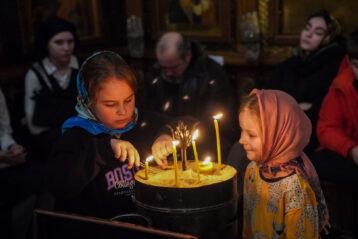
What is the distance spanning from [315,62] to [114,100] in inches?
109

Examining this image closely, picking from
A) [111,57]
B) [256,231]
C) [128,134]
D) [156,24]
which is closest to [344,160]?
[256,231]

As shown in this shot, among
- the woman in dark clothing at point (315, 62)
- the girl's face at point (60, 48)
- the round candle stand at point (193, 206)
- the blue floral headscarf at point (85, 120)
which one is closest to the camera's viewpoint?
the round candle stand at point (193, 206)

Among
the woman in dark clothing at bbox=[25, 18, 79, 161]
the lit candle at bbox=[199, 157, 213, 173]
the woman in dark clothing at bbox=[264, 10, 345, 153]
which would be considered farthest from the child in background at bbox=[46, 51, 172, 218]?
the woman in dark clothing at bbox=[264, 10, 345, 153]

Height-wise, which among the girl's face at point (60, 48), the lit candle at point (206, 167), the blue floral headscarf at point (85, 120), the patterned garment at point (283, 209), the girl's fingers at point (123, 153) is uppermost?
the girl's face at point (60, 48)

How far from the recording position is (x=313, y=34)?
182 inches

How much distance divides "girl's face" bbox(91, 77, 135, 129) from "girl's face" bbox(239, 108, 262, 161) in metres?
0.52

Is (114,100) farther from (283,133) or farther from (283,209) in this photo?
(283,209)

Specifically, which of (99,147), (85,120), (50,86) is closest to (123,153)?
(99,147)

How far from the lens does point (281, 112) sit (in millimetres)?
2275

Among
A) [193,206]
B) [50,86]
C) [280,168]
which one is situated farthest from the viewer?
[50,86]

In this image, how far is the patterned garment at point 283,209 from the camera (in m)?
2.21

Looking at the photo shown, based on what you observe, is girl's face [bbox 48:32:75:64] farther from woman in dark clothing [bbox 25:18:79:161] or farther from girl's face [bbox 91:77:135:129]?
girl's face [bbox 91:77:135:129]

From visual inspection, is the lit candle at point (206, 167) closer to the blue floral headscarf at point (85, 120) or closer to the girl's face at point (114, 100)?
the girl's face at point (114, 100)

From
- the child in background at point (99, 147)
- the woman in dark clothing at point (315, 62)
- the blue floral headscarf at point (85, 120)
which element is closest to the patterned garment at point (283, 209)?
the child in background at point (99, 147)
